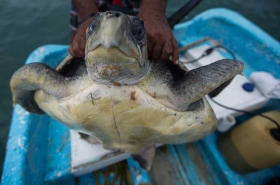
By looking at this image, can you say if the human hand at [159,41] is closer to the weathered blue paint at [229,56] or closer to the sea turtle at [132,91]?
the sea turtle at [132,91]

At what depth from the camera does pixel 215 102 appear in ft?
5.02

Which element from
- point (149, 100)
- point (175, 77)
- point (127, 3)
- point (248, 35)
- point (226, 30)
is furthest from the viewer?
point (226, 30)

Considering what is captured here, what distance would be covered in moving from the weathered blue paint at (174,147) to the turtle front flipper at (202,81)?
812mm

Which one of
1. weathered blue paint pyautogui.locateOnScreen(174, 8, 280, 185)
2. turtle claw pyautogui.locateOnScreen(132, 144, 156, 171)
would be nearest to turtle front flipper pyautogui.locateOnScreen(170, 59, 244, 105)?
turtle claw pyautogui.locateOnScreen(132, 144, 156, 171)

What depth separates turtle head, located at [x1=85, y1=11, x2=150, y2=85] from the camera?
0.52 meters

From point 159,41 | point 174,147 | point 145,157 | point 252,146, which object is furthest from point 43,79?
point 252,146

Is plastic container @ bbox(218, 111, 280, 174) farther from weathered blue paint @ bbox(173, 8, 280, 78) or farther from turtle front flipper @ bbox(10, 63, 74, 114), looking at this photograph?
turtle front flipper @ bbox(10, 63, 74, 114)

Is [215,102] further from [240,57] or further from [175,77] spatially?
[240,57]

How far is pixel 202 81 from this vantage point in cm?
79

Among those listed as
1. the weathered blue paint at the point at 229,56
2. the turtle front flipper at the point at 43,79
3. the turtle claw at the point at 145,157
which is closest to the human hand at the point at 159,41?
the turtle front flipper at the point at 43,79

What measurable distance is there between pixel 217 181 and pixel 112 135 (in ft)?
3.32

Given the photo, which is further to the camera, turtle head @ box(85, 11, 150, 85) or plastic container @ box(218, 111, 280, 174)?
plastic container @ box(218, 111, 280, 174)

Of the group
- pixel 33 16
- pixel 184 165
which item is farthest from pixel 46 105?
pixel 33 16

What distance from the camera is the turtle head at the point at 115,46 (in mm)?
524
